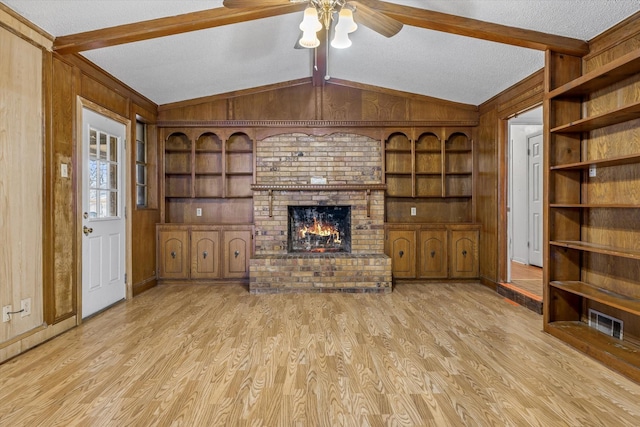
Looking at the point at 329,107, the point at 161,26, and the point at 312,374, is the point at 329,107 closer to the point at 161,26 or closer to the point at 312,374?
the point at 161,26

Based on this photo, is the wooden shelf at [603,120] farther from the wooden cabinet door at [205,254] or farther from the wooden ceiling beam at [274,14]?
the wooden cabinet door at [205,254]

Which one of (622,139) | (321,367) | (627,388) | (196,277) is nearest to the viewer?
(627,388)

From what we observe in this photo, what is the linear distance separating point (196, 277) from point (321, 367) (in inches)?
126

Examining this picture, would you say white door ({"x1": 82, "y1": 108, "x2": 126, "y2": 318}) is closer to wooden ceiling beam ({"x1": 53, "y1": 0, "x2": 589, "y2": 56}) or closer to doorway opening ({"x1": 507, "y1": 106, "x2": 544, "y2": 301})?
wooden ceiling beam ({"x1": 53, "y1": 0, "x2": 589, "y2": 56})

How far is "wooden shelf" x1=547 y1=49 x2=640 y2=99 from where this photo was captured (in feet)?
7.68

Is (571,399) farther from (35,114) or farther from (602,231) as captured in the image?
(35,114)

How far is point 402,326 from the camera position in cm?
325

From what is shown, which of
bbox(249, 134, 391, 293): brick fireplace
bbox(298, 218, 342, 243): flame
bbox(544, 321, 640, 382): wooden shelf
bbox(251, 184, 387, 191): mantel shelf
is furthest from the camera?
bbox(298, 218, 342, 243): flame

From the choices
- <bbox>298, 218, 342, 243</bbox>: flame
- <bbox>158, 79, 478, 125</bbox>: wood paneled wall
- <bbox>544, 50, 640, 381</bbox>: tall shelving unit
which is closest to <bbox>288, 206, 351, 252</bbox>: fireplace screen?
<bbox>298, 218, 342, 243</bbox>: flame

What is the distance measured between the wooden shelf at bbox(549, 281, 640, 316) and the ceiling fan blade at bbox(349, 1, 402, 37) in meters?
2.46

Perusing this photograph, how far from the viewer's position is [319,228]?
17.6 feet

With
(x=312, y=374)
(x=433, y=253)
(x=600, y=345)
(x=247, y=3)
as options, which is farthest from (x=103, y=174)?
(x=600, y=345)

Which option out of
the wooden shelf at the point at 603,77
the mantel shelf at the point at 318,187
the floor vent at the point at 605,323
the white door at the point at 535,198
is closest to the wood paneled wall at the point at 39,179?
the mantel shelf at the point at 318,187

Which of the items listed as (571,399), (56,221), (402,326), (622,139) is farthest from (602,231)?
(56,221)
